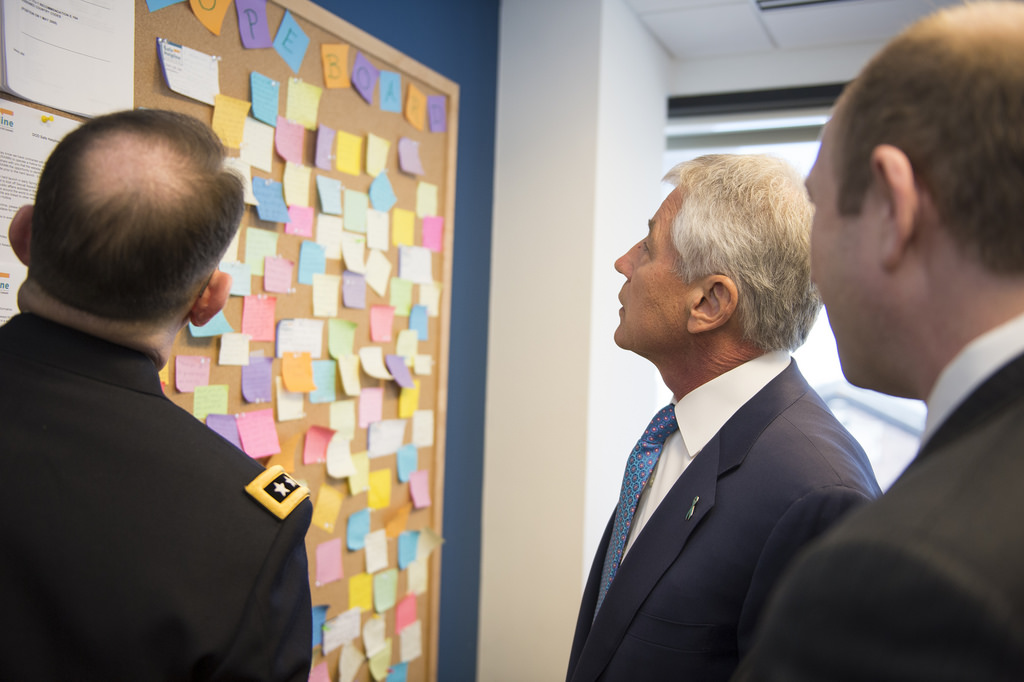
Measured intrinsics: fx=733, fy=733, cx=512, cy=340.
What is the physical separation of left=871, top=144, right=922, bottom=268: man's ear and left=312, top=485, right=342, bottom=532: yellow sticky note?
1.67 m

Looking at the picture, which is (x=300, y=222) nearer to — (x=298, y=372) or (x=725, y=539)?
(x=298, y=372)

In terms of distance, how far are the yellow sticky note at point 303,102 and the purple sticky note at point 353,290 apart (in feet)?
1.32

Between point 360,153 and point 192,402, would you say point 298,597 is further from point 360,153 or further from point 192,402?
point 360,153

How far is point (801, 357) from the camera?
334 cm

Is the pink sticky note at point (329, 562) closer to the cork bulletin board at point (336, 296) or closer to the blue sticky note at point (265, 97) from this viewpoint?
the cork bulletin board at point (336, 296)

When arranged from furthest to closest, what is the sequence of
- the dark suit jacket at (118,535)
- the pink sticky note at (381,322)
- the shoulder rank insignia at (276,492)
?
the pink sticky note at (381,322) < the shoulder rank insignia at (276,492) < the dark suit jacket at (118,535)

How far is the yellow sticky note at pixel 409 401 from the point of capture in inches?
89.5

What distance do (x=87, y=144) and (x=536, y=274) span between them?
2011 millimetres

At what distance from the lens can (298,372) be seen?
1.87m

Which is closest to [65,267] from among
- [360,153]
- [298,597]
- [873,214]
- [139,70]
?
[298,597]

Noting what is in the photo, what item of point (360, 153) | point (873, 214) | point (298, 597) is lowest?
point (298, 597)

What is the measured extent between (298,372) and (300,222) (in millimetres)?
380

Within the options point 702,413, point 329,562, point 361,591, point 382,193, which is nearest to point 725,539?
point 702,413

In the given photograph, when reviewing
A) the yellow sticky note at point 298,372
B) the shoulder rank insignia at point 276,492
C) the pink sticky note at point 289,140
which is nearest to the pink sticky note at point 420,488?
the yellow sticky note at point 298,372
